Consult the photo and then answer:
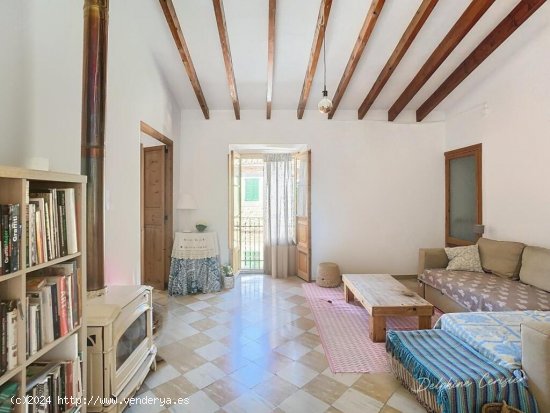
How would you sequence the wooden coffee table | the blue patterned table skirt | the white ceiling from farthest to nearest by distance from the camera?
the blue patterned table skirt
the white ceiling
the wooden coffee table

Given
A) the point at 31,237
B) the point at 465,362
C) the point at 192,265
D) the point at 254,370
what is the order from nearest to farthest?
the point at 31,237 → the point at 465,362 → the point at 254,370 → the point at 192,265

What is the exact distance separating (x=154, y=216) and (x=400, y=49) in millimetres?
4058

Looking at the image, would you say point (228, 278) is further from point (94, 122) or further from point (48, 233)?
point (48, 233)

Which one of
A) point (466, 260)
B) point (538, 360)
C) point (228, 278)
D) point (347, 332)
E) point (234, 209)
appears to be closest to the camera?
point (538, 360)

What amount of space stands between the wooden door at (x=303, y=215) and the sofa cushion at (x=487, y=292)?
1891mm

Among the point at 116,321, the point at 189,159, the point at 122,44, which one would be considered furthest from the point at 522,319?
the point at 189,159

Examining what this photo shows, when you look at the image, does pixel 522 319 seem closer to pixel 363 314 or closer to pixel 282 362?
pixel 363 314

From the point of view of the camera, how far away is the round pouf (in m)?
4.39

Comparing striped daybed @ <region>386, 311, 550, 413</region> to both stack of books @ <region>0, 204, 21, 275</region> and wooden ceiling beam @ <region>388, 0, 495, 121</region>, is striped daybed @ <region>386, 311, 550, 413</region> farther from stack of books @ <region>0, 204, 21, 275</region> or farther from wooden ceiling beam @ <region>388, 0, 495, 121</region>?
wooden ceiling beam @ <region>388, 0, 495, 121</region>

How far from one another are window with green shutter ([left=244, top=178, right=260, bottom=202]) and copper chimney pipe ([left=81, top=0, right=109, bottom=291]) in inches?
136

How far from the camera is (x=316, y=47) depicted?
3227 millimetres

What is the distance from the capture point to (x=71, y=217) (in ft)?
4.76

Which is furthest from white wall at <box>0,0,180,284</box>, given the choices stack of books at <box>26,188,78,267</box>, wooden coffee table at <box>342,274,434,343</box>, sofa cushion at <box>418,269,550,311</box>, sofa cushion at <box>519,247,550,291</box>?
sofa cushion at <box>519,247,550,291</box>

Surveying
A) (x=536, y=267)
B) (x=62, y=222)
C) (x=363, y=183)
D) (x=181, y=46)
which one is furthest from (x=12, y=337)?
(x=363, y=183)
